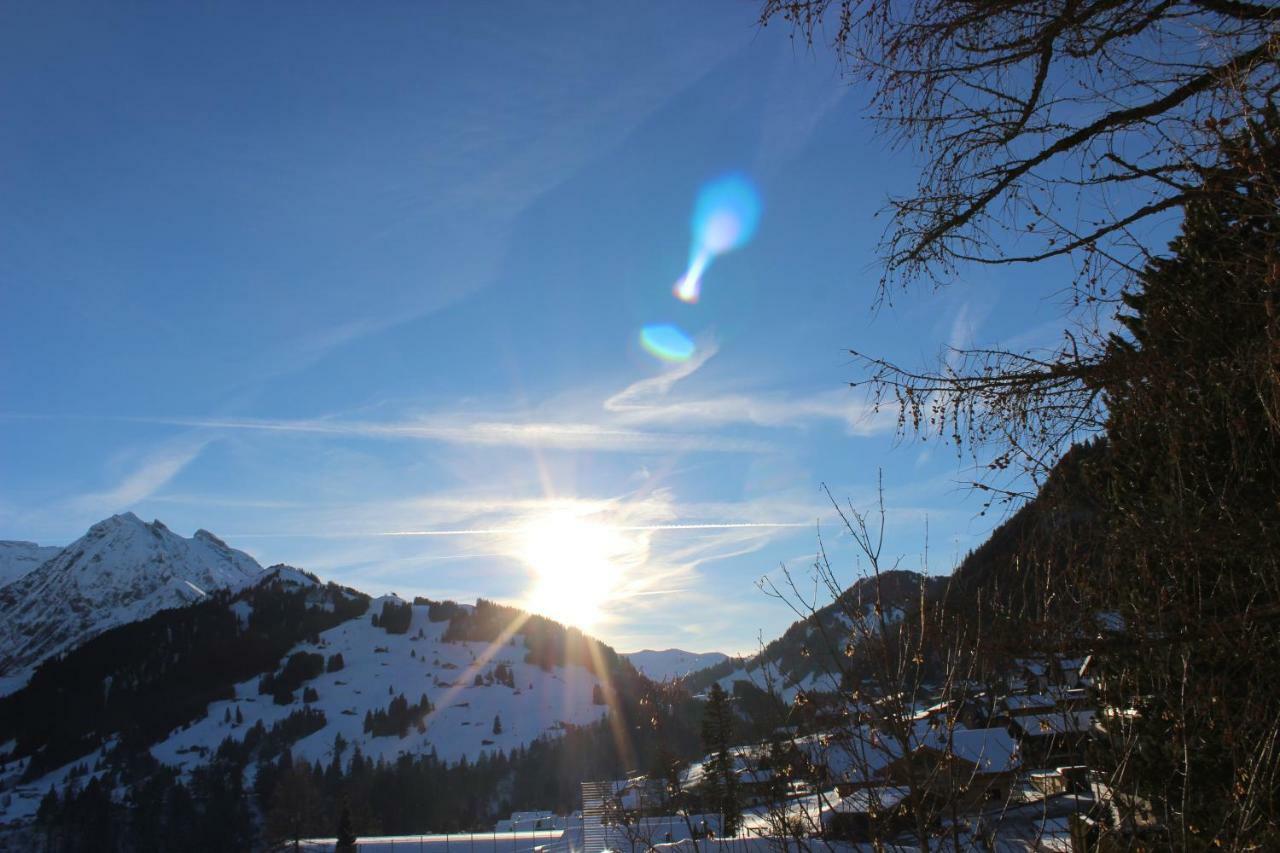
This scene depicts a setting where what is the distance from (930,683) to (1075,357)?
1.96 metres

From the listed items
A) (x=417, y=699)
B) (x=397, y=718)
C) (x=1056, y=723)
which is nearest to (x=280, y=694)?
(x=417, y=699)

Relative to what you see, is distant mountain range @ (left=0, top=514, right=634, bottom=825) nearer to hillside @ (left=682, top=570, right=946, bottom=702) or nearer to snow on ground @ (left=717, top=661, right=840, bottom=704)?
snow on ground @ (left=717, top=661, right=840, bottom=704)

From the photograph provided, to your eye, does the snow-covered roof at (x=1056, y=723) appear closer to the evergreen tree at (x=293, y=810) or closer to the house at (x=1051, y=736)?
the house at (x=1051, y=736)

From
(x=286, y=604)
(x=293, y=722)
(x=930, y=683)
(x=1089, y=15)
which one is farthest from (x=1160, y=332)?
(x=286, y=604)

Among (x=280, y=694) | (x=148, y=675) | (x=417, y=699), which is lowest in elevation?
(x=417, y=699)

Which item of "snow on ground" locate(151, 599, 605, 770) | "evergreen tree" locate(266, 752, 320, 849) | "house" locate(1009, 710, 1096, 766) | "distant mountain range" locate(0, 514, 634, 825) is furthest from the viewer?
"distant mountain range" locate(0, 514, 634, 825)

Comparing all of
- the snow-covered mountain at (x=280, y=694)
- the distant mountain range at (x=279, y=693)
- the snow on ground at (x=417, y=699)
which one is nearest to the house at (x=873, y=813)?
the snow-covered mountain at (x=280, y=694)

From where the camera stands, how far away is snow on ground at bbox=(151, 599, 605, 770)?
468 feet

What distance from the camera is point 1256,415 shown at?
13.3 feet

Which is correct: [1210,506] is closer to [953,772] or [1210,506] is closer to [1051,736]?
[1051,736]

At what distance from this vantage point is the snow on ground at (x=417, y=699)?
468 feet

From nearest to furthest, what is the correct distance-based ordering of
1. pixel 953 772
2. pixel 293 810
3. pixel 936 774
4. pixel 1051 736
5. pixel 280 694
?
pixel 936 774 < pixel 953 772 < pixel 1051 736 < pixel 293 810 < pixel 280 694

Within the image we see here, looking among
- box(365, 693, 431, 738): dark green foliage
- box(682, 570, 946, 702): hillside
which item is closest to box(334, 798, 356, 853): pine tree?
box(682, 570, 946, 702): hillside

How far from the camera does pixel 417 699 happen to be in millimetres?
163375
